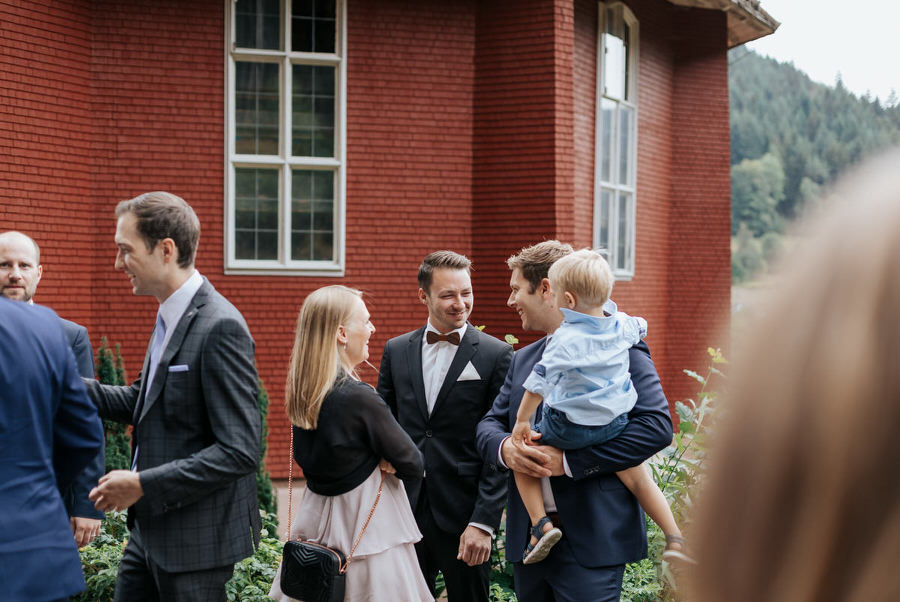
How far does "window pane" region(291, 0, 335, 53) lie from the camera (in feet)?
37.9

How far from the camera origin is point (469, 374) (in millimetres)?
4703

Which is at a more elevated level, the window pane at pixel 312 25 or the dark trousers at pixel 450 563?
the window pane at pixel 312 25

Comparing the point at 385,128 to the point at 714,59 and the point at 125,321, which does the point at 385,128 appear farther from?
the point at 714,59

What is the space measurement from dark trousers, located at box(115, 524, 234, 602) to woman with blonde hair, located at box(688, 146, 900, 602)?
3.04m

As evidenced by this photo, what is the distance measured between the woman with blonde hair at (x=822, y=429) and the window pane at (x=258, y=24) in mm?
11528

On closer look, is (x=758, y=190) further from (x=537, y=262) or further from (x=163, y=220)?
(x=163, y=220)

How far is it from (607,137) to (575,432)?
11.3 meters

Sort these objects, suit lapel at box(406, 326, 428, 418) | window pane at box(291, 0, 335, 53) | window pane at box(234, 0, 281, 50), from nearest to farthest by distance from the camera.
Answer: suit lapel at box(406, 326, 428, 418), window pane at box(234, 0, 281, 50), window pane at box(291, 0, 335, 53)

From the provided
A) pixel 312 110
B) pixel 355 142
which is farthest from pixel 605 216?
pixel 312 110

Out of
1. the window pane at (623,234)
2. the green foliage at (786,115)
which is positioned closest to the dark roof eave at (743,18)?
the window pane at (623,234)

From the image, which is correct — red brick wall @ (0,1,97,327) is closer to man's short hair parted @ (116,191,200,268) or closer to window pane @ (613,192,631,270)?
man's short hair parted @ (116,191,200,268)

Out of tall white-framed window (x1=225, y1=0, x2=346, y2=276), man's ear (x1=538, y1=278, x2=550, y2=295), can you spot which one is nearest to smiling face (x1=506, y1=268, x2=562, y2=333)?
man's ear (x1=538, y1=278, x2=550, y2=295)

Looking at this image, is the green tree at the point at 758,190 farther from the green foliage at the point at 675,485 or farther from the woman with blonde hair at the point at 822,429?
the woman with blonde hair at the point at 822,429

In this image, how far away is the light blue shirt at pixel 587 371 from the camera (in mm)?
3521
